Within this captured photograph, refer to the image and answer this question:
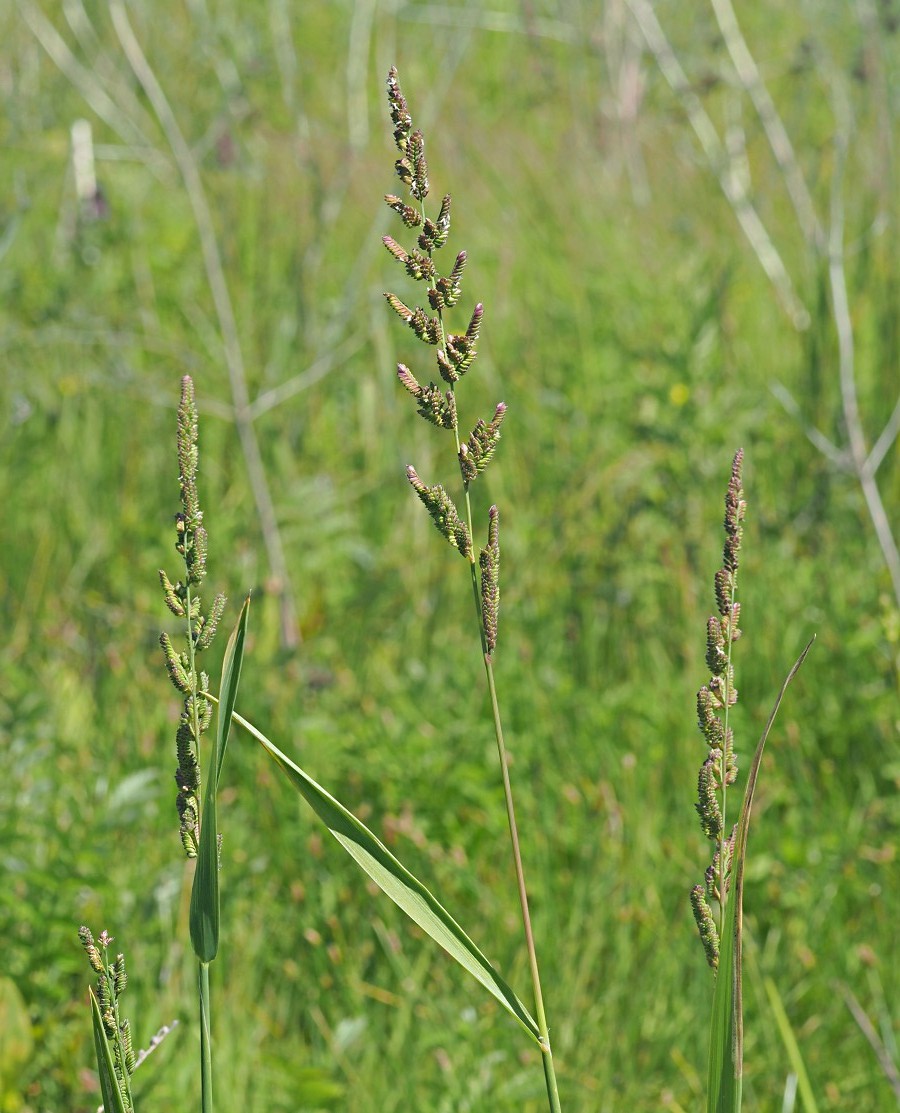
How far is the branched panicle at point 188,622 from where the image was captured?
80cm

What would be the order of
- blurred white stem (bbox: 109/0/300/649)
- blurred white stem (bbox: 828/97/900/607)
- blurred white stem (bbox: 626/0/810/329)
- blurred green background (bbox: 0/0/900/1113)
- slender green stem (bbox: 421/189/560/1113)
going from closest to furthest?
slender green stem (bbox: 421/189/560/1113) → blurred green background (bbox: 0/0/900/1113) → blurred white stem (bbox: 828/97/900/607) → blurred white stem (bbox: 109/0/300/649) → blurred white stem (bbox: 626/0/810/329)

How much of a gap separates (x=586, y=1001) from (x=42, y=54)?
5.32 m

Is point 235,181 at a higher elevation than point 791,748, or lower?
higher

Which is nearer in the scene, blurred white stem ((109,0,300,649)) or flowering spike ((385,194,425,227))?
flowering spike ((385,194,425,227))

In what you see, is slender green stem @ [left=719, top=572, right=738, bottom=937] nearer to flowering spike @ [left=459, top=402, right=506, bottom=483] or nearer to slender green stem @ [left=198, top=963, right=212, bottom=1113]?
flowering spike @ [left=459, top=402, right=506, bottom=483]

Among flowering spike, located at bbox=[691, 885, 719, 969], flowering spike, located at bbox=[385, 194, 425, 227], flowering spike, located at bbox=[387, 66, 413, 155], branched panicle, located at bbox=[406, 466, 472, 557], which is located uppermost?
flowering spike, located at bbox=[387, 66, 413, 155]

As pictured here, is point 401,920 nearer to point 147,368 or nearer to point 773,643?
point 773,643

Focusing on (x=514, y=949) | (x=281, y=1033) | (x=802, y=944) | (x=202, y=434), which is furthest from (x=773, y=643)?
(x=202, y=434)

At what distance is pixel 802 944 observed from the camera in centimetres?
186

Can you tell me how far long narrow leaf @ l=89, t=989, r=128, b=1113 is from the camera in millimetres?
786

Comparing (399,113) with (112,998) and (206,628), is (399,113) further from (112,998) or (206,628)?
(112,998)

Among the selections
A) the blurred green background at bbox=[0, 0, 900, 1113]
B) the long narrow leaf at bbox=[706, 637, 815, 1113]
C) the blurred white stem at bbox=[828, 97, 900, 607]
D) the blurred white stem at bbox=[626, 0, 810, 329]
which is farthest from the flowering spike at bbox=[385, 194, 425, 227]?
the blurred white stem at bbox=[626, 0, 810, 329]

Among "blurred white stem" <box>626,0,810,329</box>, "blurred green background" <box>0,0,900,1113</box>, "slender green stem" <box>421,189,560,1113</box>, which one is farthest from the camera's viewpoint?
"blurred white stem" <box>626,0,810,329</box>

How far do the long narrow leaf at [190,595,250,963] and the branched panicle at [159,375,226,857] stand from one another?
2cm
